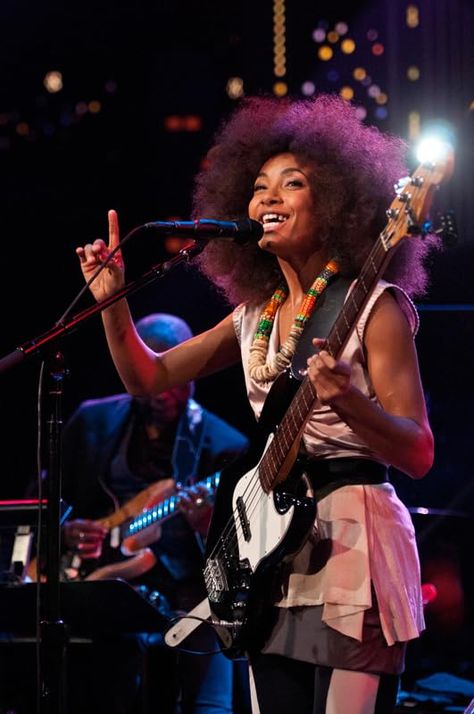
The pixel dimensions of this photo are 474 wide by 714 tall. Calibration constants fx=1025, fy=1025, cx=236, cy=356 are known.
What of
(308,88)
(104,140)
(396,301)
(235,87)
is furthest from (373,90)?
(396,301)

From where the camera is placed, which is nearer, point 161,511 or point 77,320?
point 77,320

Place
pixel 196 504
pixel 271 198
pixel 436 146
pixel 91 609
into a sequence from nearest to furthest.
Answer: pixel 436 146 < pixel 271 198 < pixel 91 609 < pixel 196 504

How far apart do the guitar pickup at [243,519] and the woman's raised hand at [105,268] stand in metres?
0.72

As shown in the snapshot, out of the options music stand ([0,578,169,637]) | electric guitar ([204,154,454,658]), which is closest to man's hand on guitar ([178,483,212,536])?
music stand ([0,578,169,637])

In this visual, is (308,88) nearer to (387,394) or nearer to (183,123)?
(183,123)

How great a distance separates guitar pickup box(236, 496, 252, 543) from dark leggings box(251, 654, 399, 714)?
0.31 metres

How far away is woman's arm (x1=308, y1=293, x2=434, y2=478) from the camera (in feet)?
7.61

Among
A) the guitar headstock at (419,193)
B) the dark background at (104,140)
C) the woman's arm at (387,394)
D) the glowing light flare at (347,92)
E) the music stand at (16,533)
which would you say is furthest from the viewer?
the dark background at (104,140)

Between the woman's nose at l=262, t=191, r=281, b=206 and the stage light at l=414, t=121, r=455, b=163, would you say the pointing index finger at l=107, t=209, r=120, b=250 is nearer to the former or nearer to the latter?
the woman's nose at l=262, t=191, r=281, b=206

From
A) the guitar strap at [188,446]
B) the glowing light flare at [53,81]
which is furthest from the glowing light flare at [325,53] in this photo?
the guitar strap at [188,446]

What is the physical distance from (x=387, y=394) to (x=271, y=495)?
40 centimetres

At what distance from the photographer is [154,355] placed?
10.6 feet

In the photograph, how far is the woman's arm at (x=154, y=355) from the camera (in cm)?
313

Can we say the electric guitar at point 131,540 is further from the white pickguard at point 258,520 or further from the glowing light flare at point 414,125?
the glowing light flare at point 414,125
